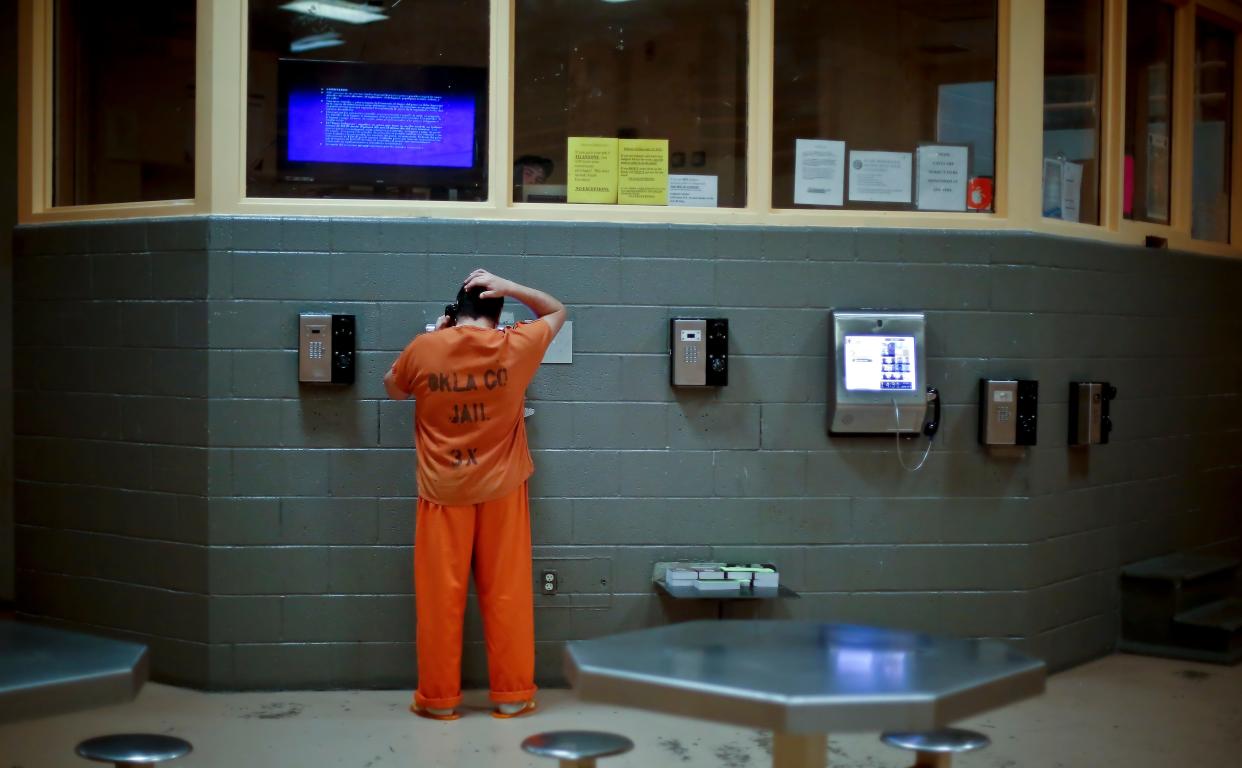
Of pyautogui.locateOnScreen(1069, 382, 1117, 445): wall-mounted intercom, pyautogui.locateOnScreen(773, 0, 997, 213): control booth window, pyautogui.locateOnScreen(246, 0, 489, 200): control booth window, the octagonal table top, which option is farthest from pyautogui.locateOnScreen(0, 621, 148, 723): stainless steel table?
pyautogui.locateOnScreen(1069, 382, 1117, 445): wall-mounted intercom

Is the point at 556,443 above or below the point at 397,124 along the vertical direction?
below

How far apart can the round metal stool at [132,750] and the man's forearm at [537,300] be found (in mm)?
2307

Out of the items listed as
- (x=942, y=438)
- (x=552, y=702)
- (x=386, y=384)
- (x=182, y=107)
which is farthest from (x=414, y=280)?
(x=942, y=438)

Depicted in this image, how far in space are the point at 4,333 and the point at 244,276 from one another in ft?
7.57

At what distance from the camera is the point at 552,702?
518 centimetres

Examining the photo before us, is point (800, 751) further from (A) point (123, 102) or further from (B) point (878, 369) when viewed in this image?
(A) point (123, 102)

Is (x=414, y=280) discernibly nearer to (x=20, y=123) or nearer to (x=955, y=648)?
(x=20, y=123)

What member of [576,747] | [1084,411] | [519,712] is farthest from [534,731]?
[1084,411]

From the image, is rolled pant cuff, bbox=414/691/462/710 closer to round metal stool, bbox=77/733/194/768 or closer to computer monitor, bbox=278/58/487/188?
round metal stool, bbox=77/733/194/768

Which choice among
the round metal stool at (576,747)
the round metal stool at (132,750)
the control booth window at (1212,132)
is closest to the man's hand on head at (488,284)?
the round metal stool at (576,747)

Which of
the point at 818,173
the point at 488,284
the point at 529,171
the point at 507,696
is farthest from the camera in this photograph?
the point at 818,173

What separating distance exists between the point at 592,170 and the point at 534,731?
2.27 meters

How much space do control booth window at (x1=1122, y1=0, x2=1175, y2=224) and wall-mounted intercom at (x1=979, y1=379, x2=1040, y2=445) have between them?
1.48 meters

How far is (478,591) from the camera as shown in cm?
498
